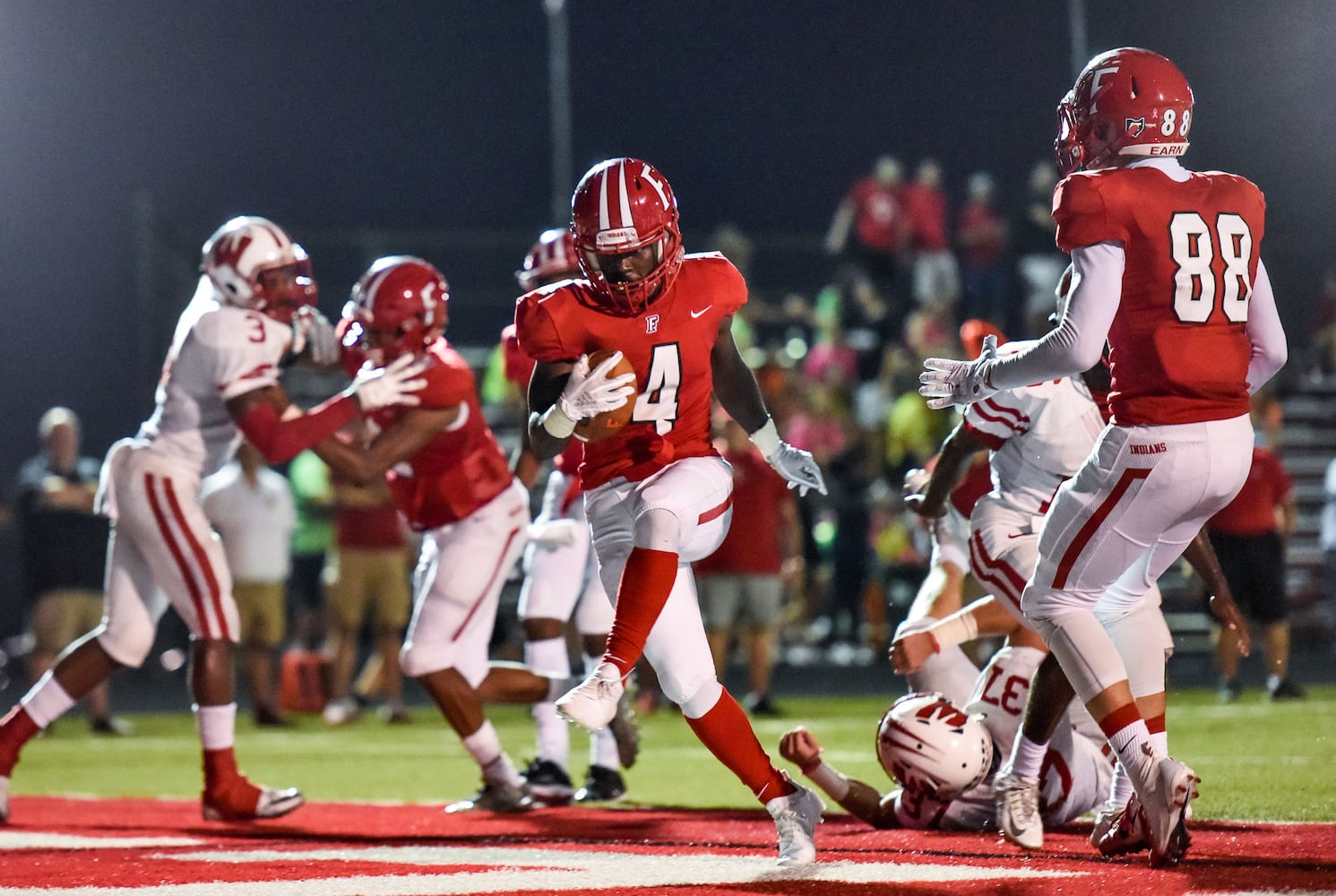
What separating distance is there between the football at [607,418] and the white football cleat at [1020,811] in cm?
139

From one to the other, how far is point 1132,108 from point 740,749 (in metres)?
1.85

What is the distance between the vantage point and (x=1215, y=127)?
6.46 metres

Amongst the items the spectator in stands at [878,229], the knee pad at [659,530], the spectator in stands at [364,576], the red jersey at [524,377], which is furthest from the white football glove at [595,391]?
the spectator in stands at [878,229]

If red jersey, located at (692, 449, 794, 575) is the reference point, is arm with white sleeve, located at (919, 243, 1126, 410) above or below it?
above

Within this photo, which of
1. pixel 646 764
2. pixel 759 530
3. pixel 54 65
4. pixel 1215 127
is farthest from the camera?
pixel 54 65

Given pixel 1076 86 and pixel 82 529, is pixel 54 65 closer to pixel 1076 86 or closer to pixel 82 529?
pixel 82 529

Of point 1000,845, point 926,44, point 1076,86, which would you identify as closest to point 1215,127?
point 1076,86

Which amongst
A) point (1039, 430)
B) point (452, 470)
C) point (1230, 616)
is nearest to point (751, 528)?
point (452, 470)

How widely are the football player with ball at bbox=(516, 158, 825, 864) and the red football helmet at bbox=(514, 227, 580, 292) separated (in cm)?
198

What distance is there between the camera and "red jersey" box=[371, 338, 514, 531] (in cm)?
599

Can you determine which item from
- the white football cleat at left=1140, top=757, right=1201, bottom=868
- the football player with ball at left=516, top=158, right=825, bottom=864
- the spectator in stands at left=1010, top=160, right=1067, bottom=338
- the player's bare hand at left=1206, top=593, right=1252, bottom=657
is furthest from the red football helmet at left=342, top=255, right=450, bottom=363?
the spectator in stands at left=1010, top=160, right=1067, bottom=338

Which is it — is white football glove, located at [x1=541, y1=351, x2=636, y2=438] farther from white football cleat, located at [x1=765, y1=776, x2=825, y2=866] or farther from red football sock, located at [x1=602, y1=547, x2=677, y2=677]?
white football cleat, located at [x1=765, y1=776, x2=825, y2=866]

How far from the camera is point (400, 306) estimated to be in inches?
232

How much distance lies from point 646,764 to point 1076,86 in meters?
4.21
